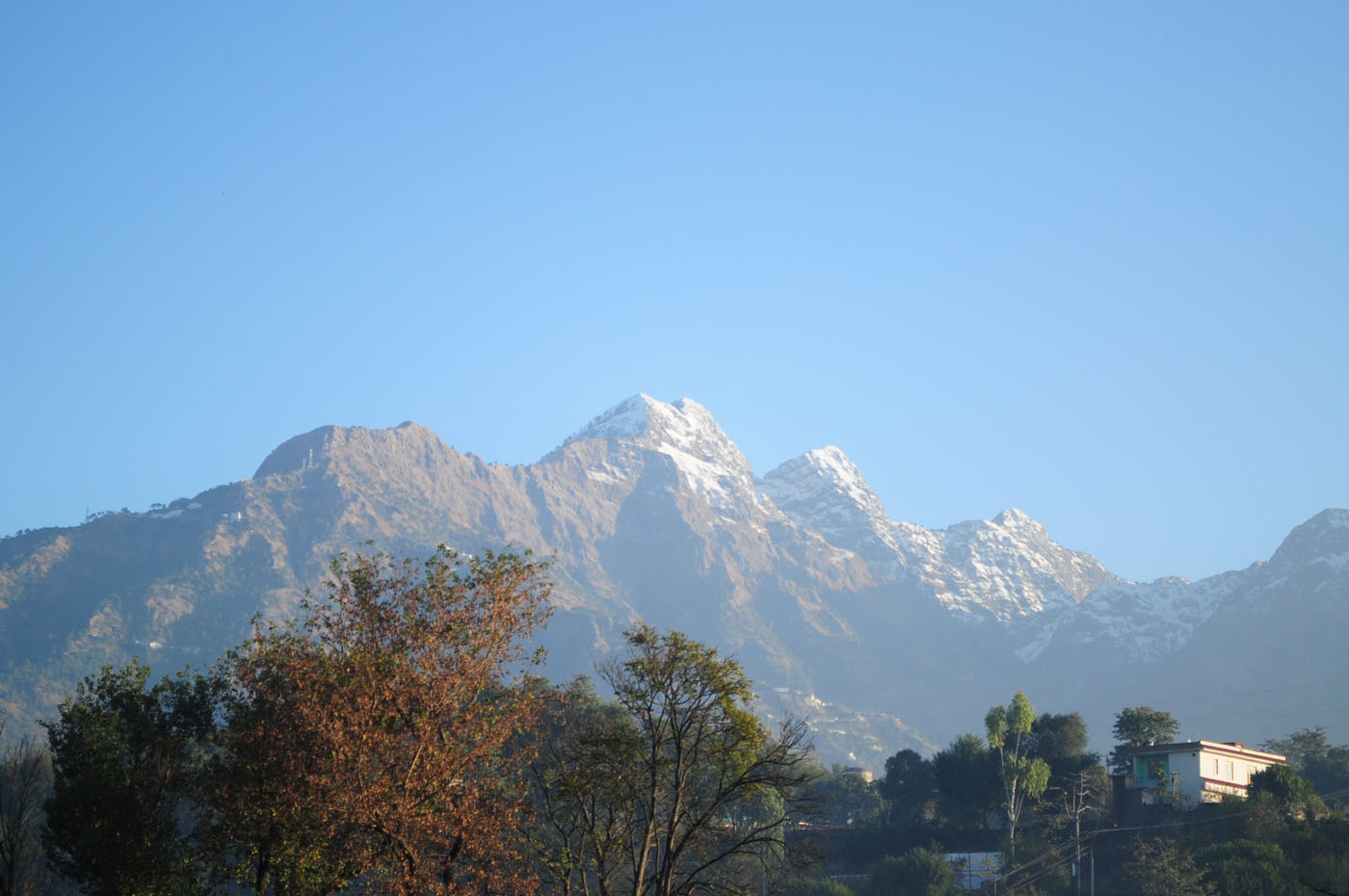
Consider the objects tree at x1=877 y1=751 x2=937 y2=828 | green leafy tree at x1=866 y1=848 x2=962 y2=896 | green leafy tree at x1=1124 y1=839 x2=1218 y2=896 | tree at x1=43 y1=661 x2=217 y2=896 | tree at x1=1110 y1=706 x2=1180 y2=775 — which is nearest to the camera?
tree at x1=43 y1=661 x2=217 y2=896

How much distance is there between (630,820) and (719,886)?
4.36 m

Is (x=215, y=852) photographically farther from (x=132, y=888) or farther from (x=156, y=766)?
(x=156, y=766)

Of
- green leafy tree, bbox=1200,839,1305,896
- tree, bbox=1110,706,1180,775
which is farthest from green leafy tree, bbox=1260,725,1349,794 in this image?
green leafy tree, bbox=1200,839,1305,896

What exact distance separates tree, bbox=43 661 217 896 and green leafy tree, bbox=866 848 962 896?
224 ft

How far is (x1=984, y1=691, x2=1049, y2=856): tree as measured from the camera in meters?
106

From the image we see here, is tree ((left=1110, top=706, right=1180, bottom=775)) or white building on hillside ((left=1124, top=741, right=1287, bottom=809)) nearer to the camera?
white building on hillside ((left=1124, top=741, right=1287, bottom=809))

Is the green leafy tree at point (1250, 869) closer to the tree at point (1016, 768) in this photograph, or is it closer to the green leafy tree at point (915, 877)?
the green leafy tree at point (915, 877)

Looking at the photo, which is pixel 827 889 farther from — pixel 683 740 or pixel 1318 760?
pixel 683 740

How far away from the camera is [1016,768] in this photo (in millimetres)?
107125

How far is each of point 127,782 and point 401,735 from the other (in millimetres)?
15265

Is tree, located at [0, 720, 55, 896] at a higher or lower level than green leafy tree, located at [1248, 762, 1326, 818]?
lower

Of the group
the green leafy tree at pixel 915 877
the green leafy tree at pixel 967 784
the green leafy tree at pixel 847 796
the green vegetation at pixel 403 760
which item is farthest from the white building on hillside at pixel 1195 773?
the green vegetation at pixel 403 760

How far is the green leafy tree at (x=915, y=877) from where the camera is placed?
310 ft

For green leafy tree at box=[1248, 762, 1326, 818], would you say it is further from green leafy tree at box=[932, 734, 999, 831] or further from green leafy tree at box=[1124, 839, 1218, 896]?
green leafy tree at box=[932, 734, 999, 831]
